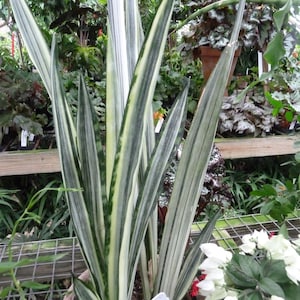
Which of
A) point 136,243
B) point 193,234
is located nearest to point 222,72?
point 136,243

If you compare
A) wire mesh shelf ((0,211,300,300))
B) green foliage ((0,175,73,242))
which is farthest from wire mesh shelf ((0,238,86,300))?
green foliage ((0,175,73,242))

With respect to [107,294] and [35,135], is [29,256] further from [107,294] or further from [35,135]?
[35,135]

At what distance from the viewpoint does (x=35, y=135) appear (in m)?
1.52

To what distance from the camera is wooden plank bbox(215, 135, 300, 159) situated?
1639mm

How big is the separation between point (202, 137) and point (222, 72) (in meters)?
0.09

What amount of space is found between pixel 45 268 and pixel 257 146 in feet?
4.01

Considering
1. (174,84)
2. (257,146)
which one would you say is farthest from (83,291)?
(174,84)

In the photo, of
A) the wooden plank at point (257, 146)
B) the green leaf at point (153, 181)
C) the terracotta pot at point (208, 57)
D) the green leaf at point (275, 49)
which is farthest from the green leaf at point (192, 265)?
the terracotta pot at point (208, 57)

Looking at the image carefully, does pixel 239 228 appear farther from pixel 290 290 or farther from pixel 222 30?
pixel 222 30

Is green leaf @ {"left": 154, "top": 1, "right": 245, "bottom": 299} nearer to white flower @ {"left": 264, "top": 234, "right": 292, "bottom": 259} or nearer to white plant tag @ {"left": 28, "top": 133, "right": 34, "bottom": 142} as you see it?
white flower @ {"left": 264, "top": 234, "right": 292, "bottom": 259}

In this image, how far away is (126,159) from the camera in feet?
1.42

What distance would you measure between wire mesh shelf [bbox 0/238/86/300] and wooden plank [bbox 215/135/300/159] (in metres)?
1.02

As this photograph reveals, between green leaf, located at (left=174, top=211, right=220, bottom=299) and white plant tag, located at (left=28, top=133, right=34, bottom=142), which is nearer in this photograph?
green leaf, located at (left=174, top=211, right=220, bottom=299)

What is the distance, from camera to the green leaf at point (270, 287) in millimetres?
396
